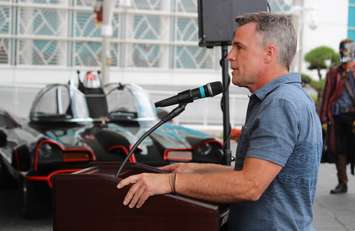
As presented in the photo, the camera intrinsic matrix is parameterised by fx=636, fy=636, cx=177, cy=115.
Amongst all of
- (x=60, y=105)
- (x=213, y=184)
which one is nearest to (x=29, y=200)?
(x=60, y=105)

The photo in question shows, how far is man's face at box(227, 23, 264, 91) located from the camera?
2.08 meters

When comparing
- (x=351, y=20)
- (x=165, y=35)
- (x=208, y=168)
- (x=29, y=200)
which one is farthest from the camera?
(x=351, y=20)

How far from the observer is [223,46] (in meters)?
4.67

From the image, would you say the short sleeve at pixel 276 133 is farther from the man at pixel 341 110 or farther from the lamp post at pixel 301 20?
the lamp post at pixel 301 20

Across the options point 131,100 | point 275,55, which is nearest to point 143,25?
point 131,100

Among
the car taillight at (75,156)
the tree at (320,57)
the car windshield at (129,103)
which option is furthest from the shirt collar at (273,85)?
the tree at (320,57)

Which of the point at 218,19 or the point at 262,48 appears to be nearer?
the point at 262,48

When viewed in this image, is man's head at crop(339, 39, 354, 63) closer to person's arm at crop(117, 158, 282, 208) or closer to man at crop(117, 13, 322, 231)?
man at crop(117, 13, 322, 231)

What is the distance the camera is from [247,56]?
210 cm

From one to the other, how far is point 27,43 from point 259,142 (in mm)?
19474

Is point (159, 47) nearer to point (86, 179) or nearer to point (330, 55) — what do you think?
point (330, 55)

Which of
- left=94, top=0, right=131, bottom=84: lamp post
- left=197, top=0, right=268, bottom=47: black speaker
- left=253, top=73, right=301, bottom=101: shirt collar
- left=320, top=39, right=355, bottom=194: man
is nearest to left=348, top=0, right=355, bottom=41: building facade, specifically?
left=94, top=0, right=131, bottom=84: lamp post

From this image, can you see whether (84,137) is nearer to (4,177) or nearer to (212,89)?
(4,177)

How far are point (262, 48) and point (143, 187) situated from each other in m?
0.59
